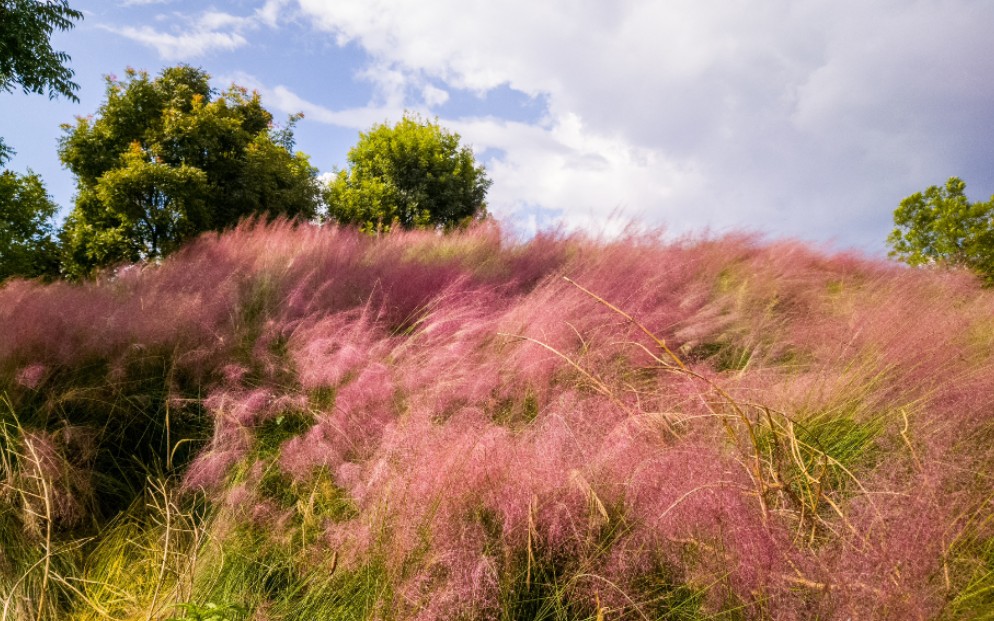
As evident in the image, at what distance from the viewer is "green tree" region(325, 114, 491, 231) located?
12.9 meters

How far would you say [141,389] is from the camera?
2.71 m

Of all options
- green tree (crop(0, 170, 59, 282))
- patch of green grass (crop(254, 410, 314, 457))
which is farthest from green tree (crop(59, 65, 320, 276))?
patch of green grass (crop(254, 410, 314, 457))

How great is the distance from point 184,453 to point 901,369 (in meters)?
3.50

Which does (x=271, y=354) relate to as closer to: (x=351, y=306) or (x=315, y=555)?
(x=351, y=306)

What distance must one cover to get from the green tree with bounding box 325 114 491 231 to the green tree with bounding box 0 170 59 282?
215 inches

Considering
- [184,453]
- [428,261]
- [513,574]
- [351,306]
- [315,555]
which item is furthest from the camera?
[428,261]

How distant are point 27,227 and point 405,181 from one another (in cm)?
774

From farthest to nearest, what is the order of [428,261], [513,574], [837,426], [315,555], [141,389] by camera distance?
[428,261]
[141,389]
[837,426]
[315,555]
[513,574]

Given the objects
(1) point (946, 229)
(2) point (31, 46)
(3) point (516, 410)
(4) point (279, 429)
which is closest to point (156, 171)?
(2) point (31, 46)

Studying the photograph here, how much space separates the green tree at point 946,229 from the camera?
10641 millimetres

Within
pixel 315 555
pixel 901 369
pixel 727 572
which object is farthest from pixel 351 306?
pixel 901 369

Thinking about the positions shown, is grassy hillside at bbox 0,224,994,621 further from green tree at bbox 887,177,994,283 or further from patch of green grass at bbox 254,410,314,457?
green tree at bbox 887,177,994,283

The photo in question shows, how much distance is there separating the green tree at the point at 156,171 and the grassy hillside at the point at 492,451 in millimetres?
3578

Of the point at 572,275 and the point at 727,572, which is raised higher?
the point at 572,275
